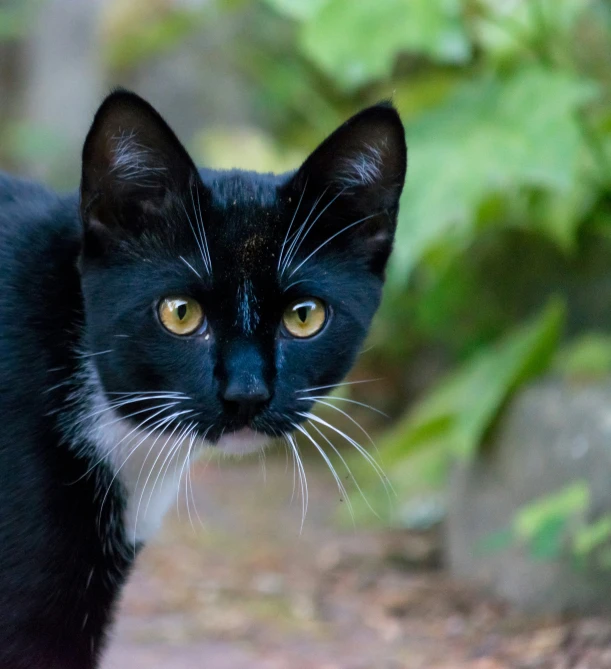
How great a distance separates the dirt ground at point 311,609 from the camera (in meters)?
2.14

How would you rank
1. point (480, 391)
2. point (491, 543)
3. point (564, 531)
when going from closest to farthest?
point (564, 531) → point (491, 543) → point (480, 391)

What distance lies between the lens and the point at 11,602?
1.33 meters

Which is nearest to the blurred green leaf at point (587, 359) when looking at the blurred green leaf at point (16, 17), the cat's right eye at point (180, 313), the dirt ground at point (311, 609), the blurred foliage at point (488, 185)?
the blurred foliage at point (488, 185)

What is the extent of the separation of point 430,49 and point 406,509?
1.59m

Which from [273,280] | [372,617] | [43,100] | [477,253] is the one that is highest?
[43,100]

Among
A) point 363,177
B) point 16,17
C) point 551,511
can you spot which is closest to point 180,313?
point 363,177

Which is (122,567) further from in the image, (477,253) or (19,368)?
(477,253)

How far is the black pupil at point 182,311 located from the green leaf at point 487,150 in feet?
3.27

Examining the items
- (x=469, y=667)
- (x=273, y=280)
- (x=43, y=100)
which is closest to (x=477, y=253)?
(x=469, y=667)

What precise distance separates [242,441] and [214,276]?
255 mm

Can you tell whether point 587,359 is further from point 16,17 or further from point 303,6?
point 16,17

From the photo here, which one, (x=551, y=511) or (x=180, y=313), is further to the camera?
(x=551, y=511)

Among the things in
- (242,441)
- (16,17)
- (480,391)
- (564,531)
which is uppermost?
(16,17)

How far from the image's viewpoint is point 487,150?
7.73ft
